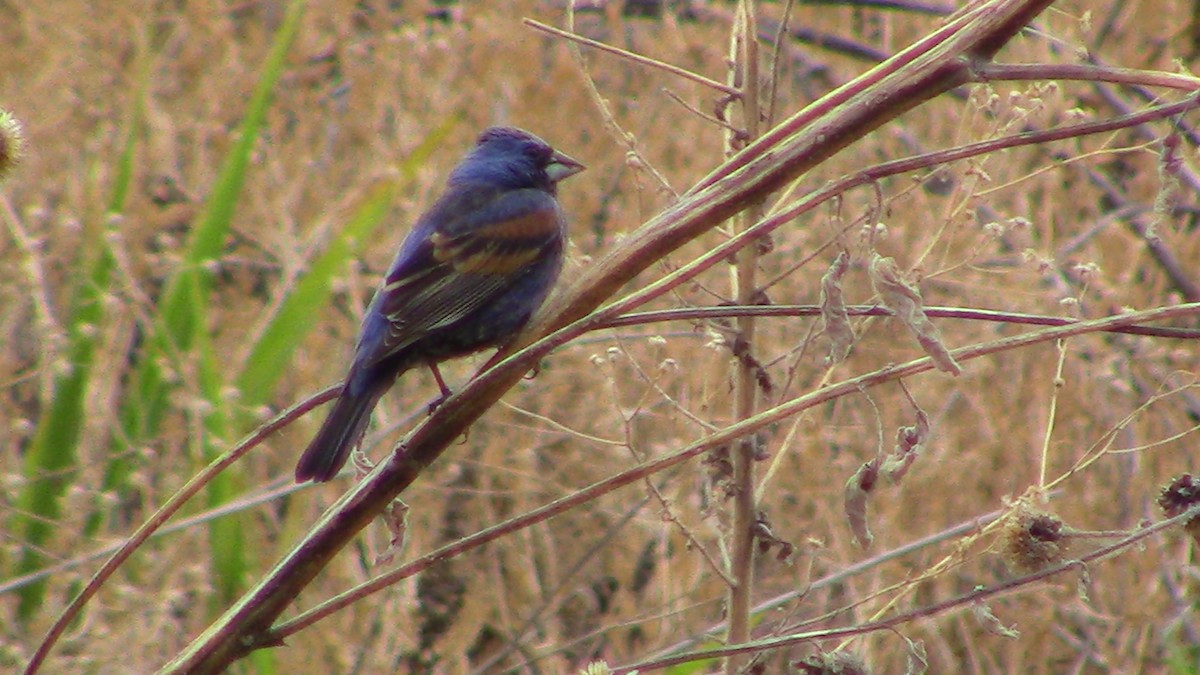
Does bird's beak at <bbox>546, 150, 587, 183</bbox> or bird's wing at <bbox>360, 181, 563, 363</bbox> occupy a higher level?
bird's beak at <bbox>546, 150, 587, 183</bbox>

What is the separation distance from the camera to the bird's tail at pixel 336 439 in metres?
2.51

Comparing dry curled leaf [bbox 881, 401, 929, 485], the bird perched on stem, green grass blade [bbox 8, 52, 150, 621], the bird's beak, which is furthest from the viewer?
green grass blade [bbox 8, 52, 150, 621]

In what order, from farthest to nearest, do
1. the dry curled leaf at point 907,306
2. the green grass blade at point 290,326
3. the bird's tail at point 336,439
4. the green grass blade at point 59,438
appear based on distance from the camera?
1. the green grass blade at point 290,326
2. the green grass blade at point 59,438
3. the bird's tail at point 336,439
4. the dry curled leaf at point 907,306

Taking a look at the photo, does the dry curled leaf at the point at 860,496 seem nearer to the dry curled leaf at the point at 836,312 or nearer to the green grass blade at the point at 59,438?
the dry curled leaf at the point at 836,312

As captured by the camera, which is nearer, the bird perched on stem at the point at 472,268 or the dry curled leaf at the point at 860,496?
the dry curled leaf at the point at 860,496

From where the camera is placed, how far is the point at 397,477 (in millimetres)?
1682

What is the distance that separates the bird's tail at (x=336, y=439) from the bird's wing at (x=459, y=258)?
0.21 m

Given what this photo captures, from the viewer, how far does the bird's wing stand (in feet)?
10.1

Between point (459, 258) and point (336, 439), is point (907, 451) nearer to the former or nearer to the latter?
point (336, 439)

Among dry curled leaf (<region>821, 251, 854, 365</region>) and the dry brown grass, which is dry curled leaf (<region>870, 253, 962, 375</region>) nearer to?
dry curled leaf (<region>821, 251, 854, 365</region>)

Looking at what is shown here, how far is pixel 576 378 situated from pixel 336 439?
99.3 inches

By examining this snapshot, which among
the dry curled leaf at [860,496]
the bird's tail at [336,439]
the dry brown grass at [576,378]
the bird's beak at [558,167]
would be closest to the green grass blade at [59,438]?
the dry brown grass at [576,378]

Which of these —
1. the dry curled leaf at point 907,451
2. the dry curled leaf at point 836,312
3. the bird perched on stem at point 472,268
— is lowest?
the bird perched on stem at point 472,268

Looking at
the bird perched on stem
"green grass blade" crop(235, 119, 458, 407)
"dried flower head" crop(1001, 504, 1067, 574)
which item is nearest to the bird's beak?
the bird perched on stem
